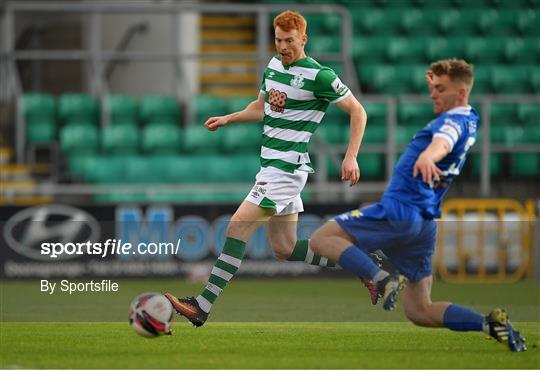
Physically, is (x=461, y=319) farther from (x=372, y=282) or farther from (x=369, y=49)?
(x=369, y=49)

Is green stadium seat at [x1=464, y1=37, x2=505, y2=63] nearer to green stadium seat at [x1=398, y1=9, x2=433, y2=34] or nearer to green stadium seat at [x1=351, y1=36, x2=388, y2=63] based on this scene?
green stadium seat at [x1=398, y1=9, x2=433, y2=34]

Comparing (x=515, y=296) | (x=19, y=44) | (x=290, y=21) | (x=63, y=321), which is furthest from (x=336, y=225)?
(x=19, y=44)

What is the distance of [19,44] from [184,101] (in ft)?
11.3

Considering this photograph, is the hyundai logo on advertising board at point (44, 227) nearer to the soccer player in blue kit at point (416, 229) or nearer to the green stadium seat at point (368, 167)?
the green stadium seat at point (368, 167)

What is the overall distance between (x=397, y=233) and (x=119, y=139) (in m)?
9.54

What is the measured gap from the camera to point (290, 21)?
7.87 metres

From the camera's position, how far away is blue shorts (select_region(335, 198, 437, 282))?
7.10 meters

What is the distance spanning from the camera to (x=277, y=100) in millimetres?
8133

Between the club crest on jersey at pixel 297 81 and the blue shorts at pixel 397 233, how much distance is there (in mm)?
1182

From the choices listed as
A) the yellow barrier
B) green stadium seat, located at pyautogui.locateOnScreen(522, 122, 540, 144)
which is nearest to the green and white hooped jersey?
the yellow barrier

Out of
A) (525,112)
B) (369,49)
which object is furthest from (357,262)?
(369,49)

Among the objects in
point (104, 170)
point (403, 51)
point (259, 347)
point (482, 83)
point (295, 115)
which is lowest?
point (104, 170)

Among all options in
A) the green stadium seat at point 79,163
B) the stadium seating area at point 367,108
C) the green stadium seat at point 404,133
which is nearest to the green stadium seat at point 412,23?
the stadium seating area at point 367,108

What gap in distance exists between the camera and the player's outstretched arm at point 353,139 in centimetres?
737
